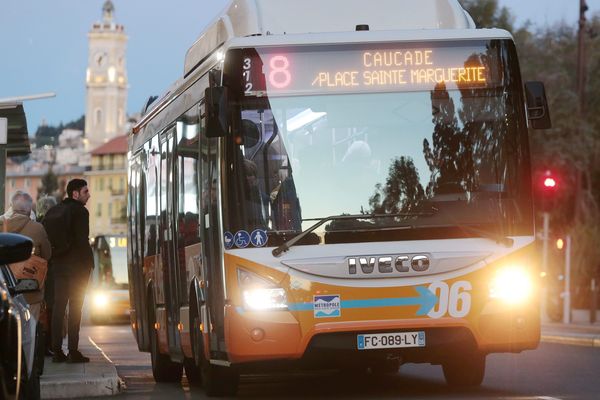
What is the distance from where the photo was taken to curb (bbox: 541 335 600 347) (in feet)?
96.7

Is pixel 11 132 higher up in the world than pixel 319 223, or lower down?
higher up

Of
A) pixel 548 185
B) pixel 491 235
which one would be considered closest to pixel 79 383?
pixel 491 235

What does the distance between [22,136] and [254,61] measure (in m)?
9.34

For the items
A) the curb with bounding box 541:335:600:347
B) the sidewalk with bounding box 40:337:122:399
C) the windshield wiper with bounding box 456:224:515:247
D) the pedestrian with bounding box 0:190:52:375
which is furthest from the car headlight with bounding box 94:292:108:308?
the windshield wiper with bounding box 456:224:515:247

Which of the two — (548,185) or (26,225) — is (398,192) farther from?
(548,185)

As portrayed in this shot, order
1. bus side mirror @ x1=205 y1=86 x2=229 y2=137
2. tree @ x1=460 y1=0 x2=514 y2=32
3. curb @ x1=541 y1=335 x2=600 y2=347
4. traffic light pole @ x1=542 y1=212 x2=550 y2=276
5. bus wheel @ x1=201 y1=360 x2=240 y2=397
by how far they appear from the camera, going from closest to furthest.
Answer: bus side mirror @ x1=205 y1=86 x2=229 y2=137 → bus wheel @ x1=201 y1=360 x2=240 y2=397 → curb @ x1=541 y1=335 x2=600 y2=347 → traffic light pole @ x1=542 y1=212 x2=550 y2=276 → tree @ x1=460 y1=0 x2=514 y2=32

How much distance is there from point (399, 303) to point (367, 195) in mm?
953

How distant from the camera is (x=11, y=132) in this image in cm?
2277

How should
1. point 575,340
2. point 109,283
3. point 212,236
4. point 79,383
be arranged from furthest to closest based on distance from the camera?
point 109,283
point 575,340
point 79,383
point 212,236

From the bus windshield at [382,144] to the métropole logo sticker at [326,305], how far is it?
0.49m

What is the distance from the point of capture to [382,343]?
46.5ft

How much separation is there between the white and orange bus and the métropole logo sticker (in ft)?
0.04

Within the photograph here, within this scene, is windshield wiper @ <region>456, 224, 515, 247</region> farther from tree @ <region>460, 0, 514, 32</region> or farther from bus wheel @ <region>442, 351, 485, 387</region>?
tree @ <region>460, 0, 514, 32</region>

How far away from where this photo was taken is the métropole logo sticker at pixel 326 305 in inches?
551
